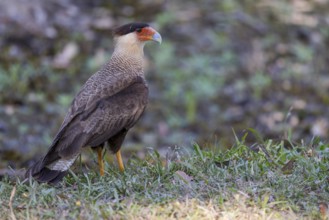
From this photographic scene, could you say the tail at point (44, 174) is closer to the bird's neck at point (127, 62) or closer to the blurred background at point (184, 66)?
the bird's neck at point (127, 62)

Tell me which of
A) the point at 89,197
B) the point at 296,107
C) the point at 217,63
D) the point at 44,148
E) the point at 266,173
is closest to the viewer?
the point at 89,197

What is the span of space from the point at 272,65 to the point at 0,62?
351 centimetres

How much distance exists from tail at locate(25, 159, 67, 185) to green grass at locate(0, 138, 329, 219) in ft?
0.21

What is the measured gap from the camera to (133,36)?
261 inches

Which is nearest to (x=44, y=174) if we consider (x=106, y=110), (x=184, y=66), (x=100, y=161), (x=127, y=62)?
(x=100, y=161)

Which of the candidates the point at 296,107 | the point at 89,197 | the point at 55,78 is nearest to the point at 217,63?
the point at 296,107

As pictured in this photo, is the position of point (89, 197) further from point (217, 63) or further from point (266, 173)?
point (217, 63)

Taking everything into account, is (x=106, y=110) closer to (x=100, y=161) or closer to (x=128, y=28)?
(x=100, y=161)

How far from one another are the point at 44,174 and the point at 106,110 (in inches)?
29.8

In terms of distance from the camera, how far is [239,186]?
511cm

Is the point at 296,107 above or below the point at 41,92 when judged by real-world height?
below

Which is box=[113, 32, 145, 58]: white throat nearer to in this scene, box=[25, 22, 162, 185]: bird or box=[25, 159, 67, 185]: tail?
box=[25, 22, 162, 185]: bird

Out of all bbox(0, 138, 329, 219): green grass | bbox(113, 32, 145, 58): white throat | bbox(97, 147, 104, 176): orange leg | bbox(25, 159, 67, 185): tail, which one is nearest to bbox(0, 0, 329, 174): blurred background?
bbox(113, 32, 145, 58): white throat

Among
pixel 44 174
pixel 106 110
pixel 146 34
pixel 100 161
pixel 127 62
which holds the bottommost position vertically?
pixel 100 161
